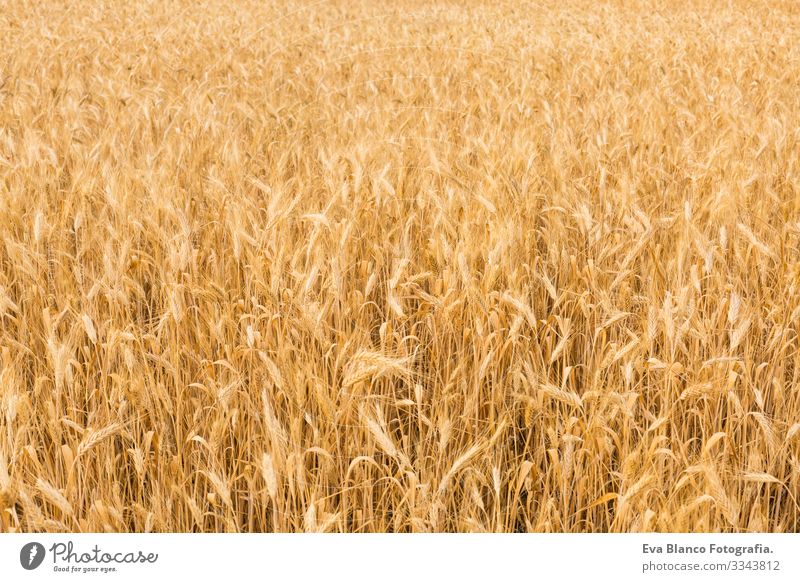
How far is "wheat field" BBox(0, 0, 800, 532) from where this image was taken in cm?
146

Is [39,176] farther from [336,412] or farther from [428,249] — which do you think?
[336,412]

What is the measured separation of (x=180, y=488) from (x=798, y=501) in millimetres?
1242

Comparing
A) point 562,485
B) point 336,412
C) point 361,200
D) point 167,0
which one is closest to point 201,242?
point 361,200

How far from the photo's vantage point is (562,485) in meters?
1.44

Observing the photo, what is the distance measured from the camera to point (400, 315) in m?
1.72
